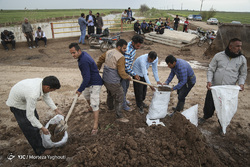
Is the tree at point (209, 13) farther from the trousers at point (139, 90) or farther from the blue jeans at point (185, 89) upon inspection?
the trousers at point (139, 90)

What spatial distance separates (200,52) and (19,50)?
10148 millimetres

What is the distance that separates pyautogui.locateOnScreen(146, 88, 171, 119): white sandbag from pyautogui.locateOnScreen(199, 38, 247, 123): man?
85 cm

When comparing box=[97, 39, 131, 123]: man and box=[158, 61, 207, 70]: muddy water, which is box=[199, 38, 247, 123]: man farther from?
box=[158, 61, 207, 70]: muddy water

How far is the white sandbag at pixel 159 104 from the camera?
3.10m

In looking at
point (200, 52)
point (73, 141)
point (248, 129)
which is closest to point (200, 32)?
point (200, 52)

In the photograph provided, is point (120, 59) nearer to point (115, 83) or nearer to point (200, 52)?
point (115, 83)

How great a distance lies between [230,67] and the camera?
9.12 ft

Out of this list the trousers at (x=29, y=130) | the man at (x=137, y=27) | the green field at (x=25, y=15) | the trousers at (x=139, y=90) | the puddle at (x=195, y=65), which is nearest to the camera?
the trousers at (x=29, y=130)

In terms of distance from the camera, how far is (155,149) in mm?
2322

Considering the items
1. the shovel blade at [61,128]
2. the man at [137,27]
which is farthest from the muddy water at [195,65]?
the man at [137,27]

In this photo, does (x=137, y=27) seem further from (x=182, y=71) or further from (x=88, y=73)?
(x=88, y=73)

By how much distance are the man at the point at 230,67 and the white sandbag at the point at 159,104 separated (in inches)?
33.5

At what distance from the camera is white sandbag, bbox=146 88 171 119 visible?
10.2 ft
